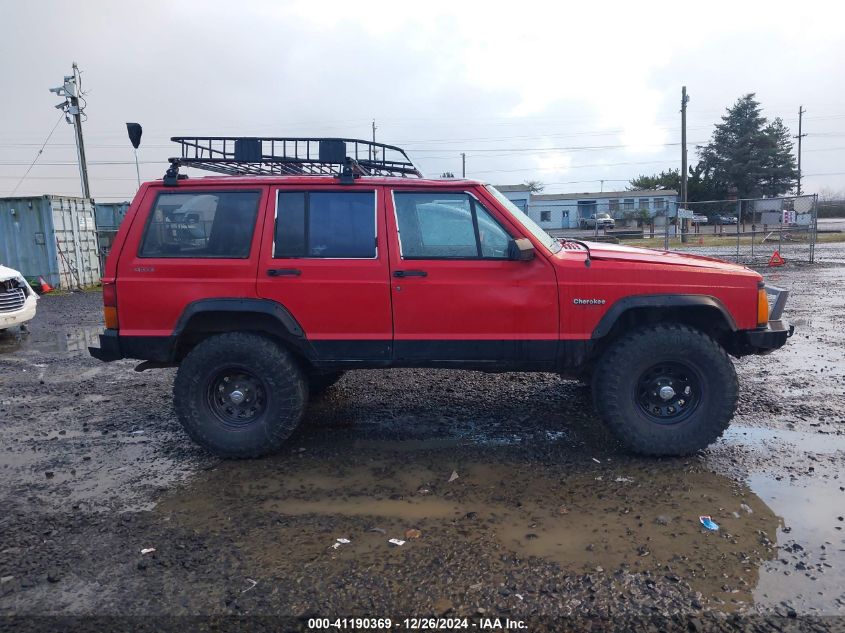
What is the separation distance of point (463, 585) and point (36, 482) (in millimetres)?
3176

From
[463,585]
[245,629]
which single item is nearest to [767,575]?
[463,585]

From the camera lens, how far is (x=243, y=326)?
471cm

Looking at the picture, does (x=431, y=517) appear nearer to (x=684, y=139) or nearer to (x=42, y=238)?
(x=42, y=238)

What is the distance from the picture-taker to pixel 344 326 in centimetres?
459

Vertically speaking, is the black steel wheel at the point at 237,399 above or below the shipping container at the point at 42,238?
below

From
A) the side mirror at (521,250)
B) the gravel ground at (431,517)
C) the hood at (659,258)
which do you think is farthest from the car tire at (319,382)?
the hood at (659,258)

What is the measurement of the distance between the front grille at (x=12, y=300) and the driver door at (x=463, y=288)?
8.03 metres

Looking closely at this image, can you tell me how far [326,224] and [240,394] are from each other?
1.40 meters

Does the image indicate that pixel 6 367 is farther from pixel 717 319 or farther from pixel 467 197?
pixel 717 319

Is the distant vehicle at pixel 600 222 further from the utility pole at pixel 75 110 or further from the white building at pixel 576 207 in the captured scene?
the utility pole at pixel 75 110

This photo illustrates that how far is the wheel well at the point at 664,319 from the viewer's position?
Result: 4613 mm

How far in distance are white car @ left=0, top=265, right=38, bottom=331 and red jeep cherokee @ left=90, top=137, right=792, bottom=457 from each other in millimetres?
6346

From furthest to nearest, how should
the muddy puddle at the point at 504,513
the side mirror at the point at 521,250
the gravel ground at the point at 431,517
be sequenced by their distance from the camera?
the side mirror at the point at 521,250 → the muddy puddle at the point at 504,513 → the gravel ground at the point at 431,517

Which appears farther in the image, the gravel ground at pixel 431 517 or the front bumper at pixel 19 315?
the front bumper at pixel 19 315
